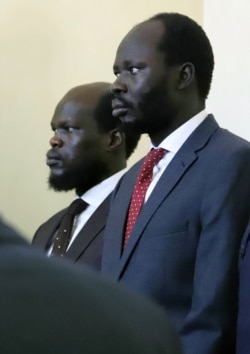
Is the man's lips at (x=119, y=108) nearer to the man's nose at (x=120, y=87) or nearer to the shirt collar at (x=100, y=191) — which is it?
the man's nose at (x=120, y=87)

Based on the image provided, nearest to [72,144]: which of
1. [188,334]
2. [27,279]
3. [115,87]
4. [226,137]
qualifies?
[115,87]

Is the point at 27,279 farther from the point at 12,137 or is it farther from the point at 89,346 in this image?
the point at 12,137

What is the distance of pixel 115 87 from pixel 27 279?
1360 mm

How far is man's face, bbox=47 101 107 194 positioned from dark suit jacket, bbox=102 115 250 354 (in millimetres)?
609

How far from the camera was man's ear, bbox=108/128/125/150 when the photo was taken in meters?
2.28

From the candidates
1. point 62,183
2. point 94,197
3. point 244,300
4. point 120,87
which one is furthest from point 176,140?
point 62,183

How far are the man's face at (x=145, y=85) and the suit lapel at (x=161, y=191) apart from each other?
0.08 m

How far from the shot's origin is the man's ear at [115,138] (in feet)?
7.48

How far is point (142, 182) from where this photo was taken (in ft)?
5.77

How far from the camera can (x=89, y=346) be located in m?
0.46

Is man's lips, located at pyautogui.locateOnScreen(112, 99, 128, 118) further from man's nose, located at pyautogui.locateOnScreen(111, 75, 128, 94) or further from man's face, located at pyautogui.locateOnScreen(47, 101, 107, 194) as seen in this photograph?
man's face, located at pyautogui.locateOnScreen(47, 101, 107, 194)

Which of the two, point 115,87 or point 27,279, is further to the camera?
point 115,87

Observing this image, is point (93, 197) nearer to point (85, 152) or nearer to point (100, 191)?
point (100, 191)

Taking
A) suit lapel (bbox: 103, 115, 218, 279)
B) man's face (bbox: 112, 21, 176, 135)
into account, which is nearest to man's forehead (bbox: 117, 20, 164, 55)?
man's face (bbox: 112, 21, 176, 135)
